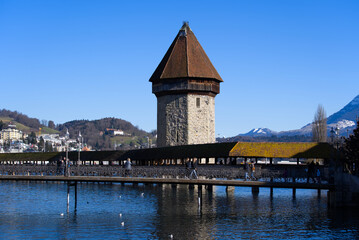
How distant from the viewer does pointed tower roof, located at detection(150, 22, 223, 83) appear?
205 feet

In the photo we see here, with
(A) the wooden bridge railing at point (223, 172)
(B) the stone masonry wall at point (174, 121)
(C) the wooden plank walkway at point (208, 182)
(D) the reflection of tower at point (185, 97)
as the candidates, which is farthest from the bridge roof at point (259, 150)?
(D) the reflection of tower at point (185, 97)

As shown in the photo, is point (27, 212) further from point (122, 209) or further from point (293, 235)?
point (293, 235)

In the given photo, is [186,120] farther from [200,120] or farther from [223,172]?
[223,172]

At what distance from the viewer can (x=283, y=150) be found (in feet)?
135

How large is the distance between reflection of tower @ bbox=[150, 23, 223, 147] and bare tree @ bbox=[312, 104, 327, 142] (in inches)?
1058

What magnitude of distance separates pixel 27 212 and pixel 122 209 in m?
6.55

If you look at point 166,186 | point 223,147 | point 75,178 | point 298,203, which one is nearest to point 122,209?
point 75,178

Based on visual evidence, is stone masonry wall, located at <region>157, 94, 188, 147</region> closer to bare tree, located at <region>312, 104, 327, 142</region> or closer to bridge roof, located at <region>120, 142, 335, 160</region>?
bridge roof, located at <region>120, 142, 335, 160</region>

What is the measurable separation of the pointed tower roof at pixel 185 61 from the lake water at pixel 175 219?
17.9 metres

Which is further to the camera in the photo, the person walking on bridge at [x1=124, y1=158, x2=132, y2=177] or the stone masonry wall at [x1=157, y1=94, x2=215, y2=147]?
the stone masonry wall at [x1=157, y1=94, x2=215, y2=147]

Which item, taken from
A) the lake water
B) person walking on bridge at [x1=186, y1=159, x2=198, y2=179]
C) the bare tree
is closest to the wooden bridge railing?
person walking on bridge at [x1=186, y1=159, x2=198, y2=179]

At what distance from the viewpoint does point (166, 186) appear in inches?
2537

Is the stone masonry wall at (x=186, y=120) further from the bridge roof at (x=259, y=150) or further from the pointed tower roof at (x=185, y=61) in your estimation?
the bridge roof at (x=259, y=150)

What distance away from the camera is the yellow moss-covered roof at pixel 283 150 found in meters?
39.8
